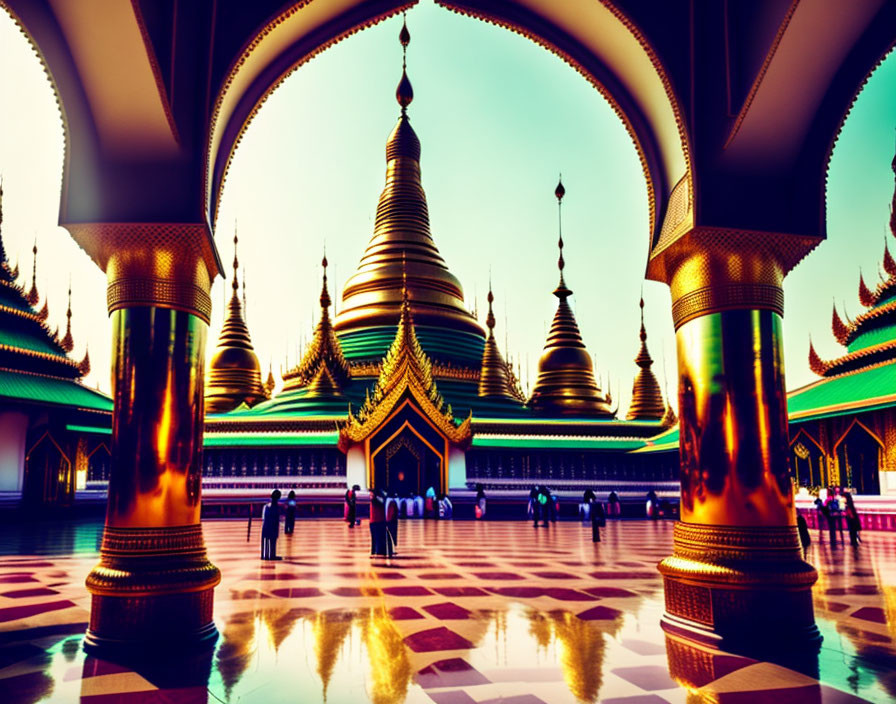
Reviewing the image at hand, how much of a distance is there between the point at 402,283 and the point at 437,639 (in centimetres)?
2655

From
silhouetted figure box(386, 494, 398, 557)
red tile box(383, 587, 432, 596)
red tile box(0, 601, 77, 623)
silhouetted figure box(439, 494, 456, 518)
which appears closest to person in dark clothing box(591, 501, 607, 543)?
silhouetted figure box(386, 494, 398, 557)

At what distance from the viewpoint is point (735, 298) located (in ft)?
21.5

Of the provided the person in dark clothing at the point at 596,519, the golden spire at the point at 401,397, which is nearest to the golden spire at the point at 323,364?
the golden spire at the point at 401,397

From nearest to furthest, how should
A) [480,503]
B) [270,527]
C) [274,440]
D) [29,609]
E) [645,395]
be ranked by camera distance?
[29,609] < [270,527] < [480,503] < [274,440] < [645,395]

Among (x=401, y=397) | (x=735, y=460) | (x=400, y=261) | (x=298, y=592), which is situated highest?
(x=400, y=261)

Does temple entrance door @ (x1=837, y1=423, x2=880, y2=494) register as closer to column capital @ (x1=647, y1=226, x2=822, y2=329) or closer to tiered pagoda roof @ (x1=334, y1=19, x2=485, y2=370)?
column capital @ (x1=647, y1=226, x2=822, y2=329)

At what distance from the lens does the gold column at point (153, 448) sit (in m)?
5.88

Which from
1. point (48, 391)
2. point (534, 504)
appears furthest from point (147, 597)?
point (48, 391)

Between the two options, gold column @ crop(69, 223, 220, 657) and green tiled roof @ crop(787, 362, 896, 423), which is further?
green tiled roof @ crop(787, 362, 896, 423)

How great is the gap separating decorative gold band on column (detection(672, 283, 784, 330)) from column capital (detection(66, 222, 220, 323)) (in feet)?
14.1

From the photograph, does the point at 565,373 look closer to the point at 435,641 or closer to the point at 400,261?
the point at 400,261

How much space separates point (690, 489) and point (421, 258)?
1085 inches

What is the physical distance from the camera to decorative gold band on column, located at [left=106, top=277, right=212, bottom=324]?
634cm

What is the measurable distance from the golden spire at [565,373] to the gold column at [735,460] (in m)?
23.6
